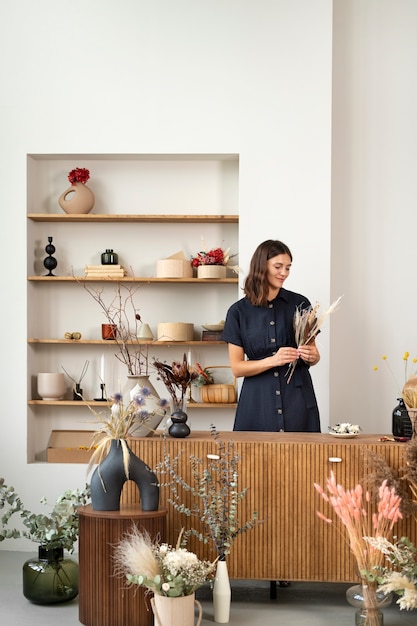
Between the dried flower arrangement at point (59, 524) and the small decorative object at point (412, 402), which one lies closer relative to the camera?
the small decorative object at point (412, 402)

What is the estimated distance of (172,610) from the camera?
3541mm

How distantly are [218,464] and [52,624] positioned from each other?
42.7 inches

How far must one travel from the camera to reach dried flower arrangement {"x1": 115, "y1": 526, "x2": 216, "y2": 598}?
349 cm

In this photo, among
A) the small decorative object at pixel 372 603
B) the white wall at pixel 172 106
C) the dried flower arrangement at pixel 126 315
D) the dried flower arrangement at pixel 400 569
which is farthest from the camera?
the dried flower arrangement at pixel 126 315

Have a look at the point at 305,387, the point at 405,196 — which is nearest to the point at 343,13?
the point at 405,196

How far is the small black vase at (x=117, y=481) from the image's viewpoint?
3832 mm

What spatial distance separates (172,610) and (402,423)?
1.41m

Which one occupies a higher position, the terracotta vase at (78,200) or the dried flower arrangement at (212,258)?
the terracotta vase at (78,200)

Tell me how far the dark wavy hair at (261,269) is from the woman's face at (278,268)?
2 centimetres

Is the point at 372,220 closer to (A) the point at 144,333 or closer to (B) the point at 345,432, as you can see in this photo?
(A) the point at 144,333

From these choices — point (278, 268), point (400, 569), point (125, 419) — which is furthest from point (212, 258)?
point (400, 569)

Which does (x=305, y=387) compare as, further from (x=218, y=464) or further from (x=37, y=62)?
(x=37, y=62)

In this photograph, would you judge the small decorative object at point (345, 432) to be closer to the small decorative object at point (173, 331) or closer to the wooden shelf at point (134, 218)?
the small decorative object at point (173, 331)

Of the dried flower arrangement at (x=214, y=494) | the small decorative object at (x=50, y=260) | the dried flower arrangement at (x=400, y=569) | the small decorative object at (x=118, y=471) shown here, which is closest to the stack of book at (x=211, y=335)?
the small decorative object at (x=50, y=260)
